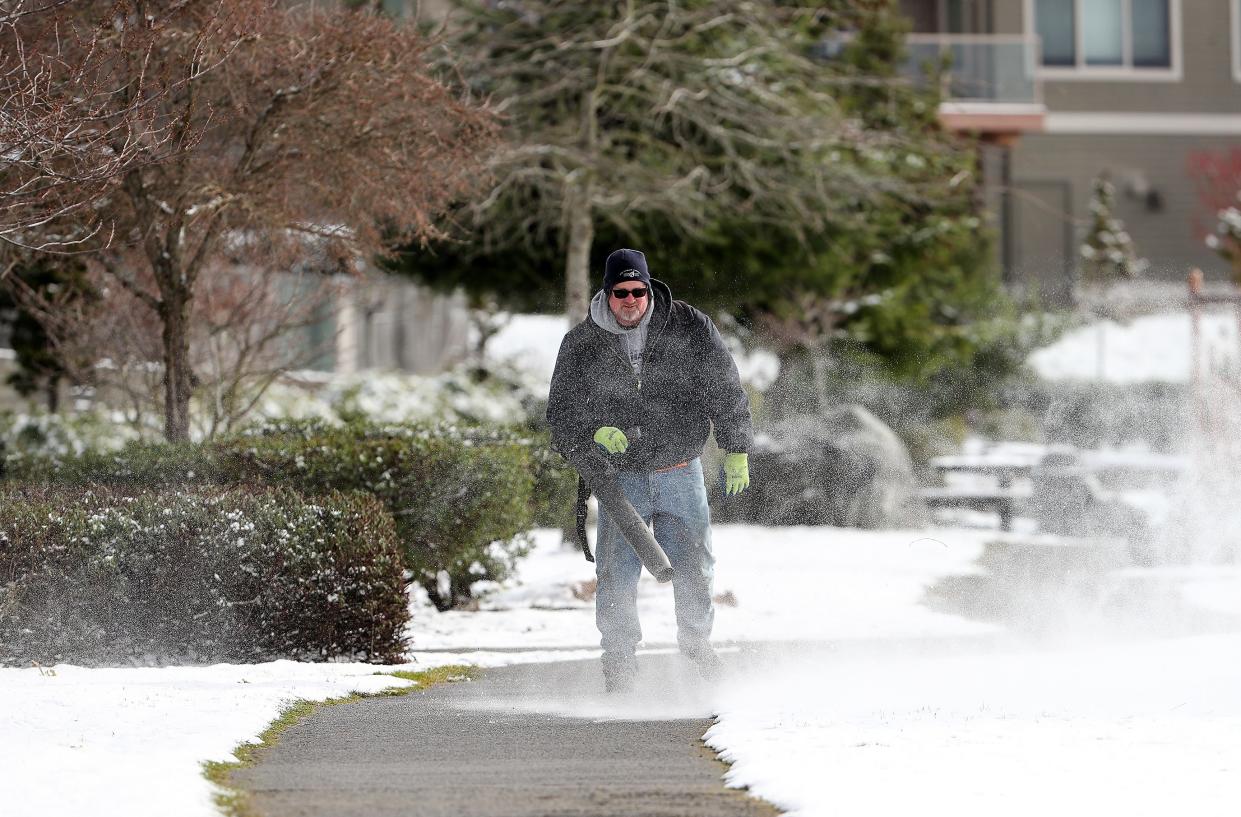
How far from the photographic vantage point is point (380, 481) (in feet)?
32.2

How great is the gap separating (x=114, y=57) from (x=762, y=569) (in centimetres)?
646

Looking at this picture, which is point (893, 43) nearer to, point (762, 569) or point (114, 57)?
point (762, 569)

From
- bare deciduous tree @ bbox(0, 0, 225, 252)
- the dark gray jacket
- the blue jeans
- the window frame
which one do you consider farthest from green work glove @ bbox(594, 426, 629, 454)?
the window frame

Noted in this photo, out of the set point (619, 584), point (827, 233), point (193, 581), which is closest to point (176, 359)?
point (193, 581)

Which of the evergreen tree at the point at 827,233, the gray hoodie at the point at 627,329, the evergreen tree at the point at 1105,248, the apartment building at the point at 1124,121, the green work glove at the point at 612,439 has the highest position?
the apartment building at the point at 1124,121

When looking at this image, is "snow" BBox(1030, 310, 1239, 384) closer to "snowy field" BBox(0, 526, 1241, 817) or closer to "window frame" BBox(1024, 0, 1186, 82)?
"window frame" BBox(1024, 0, 1186, 82)

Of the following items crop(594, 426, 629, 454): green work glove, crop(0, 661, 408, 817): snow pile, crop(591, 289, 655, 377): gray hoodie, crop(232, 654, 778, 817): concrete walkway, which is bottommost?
crop(232, 654, 778, 817): concrete walkway

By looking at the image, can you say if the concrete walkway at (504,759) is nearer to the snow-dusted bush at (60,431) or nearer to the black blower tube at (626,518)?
the black blower tube at (626,518)

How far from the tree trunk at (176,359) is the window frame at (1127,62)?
23.5 m

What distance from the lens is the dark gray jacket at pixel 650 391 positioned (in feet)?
23.2

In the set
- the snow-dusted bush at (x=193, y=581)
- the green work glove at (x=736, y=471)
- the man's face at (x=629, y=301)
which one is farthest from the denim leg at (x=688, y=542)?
the snow-dusted bush at (x=193, y=581)

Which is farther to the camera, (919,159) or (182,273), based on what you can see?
(919,159)

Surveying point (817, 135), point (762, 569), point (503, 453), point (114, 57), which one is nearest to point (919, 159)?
point (817, 135)

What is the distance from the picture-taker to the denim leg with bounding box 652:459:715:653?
23.6 feet
